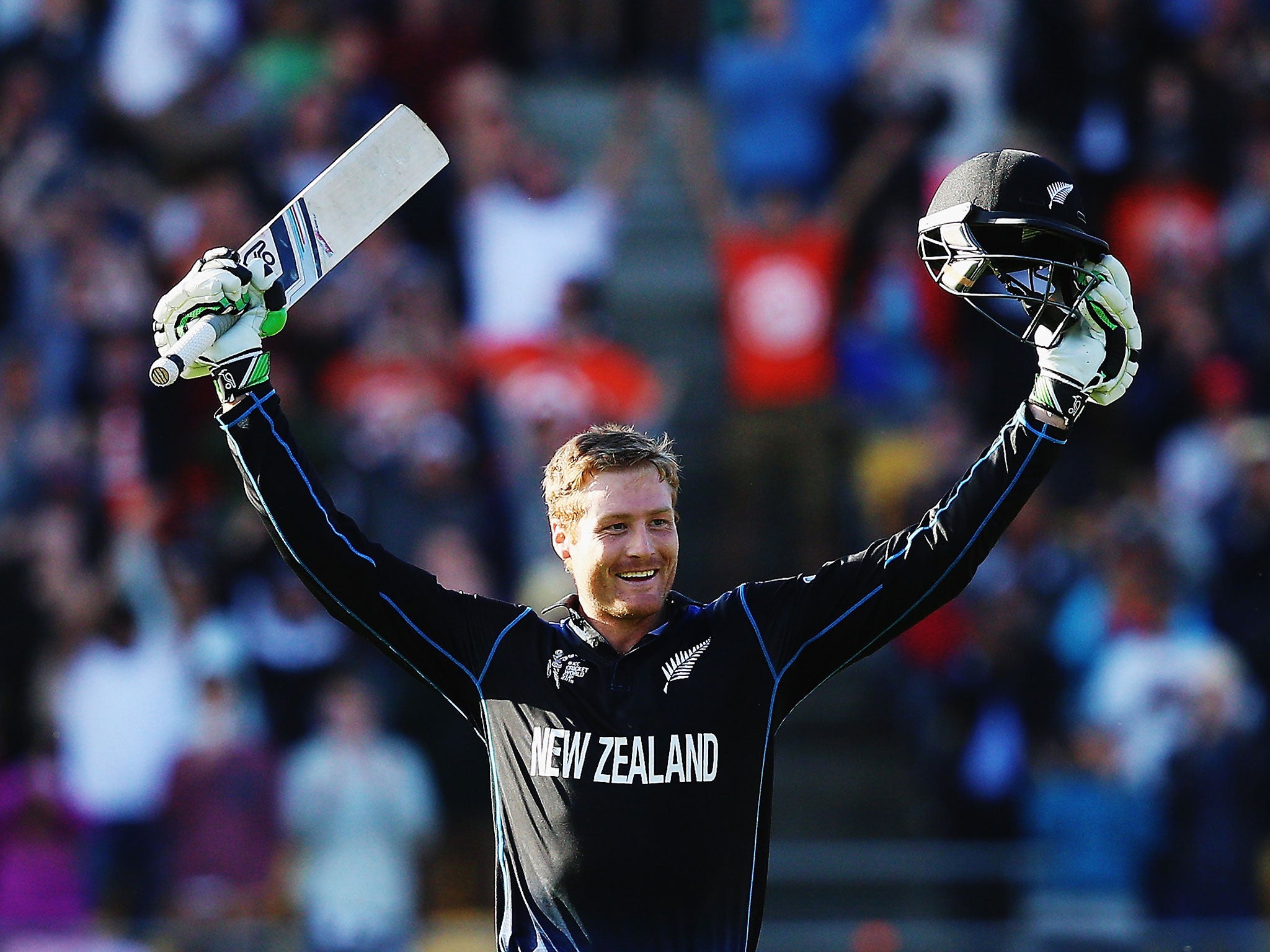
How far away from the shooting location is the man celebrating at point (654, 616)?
3.83 metres

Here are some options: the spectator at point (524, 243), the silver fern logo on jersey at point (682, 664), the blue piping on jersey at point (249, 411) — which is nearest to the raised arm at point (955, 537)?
the silver fern logo on jersey at point (682, 664)

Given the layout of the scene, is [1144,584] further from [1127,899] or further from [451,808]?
[451,808]

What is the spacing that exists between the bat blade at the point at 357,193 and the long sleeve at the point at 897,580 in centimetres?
122

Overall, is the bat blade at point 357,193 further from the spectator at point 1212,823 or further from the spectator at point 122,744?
the spectator at point 1212,823

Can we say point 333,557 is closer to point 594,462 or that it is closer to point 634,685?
point 594,462

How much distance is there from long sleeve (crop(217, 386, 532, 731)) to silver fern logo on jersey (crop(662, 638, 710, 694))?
363mm

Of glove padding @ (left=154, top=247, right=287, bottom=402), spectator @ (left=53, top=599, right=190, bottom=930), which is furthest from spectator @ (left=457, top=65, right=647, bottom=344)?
glove padding @ (left=154, top=247, right=287, bottom=402)

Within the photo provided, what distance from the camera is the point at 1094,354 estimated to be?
3.95 meters

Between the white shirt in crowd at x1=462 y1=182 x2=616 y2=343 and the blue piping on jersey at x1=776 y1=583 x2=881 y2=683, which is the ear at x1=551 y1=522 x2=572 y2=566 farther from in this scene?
the white shirt in crowd at x1=462 y1=182 x2=616 y2=343

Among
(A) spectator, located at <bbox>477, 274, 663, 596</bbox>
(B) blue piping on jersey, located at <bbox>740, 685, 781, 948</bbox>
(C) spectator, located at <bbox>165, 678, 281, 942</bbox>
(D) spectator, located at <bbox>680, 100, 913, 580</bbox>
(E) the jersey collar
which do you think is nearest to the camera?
(B) blue piping on jersey, located at <bbox>740, 685, 781, 948</bbox>

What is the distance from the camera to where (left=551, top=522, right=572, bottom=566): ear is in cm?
412

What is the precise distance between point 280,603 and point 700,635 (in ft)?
20.3

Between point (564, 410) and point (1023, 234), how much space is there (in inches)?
255

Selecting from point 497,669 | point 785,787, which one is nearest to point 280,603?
point 785,787
